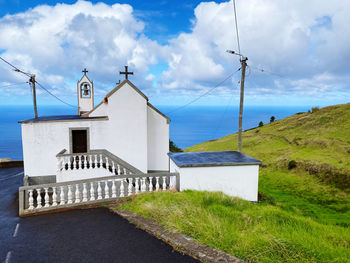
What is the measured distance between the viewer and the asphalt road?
5.61 metres

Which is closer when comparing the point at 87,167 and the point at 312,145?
the point at 87,167

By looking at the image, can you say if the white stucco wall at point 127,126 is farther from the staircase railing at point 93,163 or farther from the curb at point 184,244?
the curb at point 184,244

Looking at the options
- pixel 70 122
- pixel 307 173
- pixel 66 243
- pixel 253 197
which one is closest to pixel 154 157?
pixel 70 122

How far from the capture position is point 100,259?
5.52m

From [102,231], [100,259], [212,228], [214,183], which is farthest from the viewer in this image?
[214,183]

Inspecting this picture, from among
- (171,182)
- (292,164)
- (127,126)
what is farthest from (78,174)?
(292,164)

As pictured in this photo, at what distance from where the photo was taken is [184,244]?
5883mm

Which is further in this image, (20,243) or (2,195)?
(2,195)

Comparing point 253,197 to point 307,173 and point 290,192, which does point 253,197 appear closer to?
point 290,192

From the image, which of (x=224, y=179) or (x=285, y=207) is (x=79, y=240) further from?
(x=285, y=207)

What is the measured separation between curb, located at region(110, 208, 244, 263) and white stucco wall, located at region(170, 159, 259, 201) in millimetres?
3588

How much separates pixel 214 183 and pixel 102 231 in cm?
580

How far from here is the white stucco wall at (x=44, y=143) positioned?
1347 cm

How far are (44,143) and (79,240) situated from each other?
9268 millimetres
